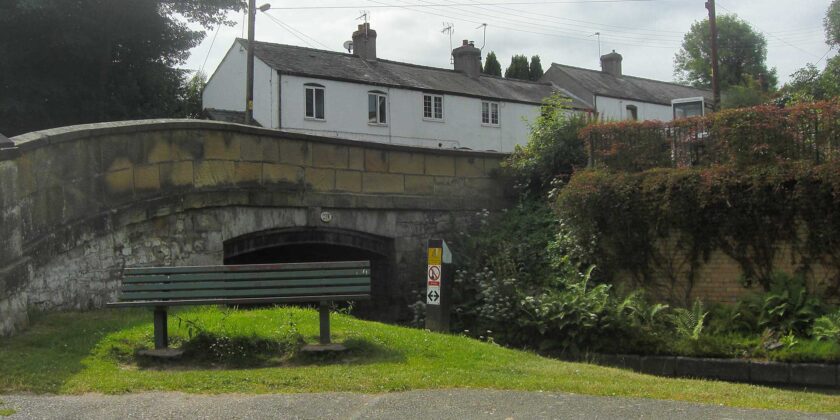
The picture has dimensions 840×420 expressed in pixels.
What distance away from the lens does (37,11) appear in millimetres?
24828

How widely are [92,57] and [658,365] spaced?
891 inches

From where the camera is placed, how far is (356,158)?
14734 millimetres

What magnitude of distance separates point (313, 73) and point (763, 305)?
2469cm

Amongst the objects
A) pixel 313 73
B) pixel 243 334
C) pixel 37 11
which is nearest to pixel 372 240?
pixel 243 334

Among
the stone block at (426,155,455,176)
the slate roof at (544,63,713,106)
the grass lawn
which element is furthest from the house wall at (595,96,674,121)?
the grass lawn

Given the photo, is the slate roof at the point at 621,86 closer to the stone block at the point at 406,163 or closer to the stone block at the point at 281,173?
the stone block at the point at 406,163

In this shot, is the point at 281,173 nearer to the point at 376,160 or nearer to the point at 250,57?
the point at 376,160

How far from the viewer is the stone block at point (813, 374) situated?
33.5 ft

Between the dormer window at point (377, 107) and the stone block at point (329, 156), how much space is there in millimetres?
21170

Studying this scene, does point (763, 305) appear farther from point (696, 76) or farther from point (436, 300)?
point (696, 76)

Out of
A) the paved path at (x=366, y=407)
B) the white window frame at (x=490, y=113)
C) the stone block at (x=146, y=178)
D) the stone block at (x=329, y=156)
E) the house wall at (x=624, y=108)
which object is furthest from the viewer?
the house wall at (x=624, y=108)

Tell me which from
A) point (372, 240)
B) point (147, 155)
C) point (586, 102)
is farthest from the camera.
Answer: point (586, 102)

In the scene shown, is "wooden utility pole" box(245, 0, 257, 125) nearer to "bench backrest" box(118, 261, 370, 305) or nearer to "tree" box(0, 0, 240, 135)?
"tree" box(0, 0, 240, 135)

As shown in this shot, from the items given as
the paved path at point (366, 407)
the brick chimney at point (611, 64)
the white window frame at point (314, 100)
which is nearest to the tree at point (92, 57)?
the white window frame at point (314, 100)
